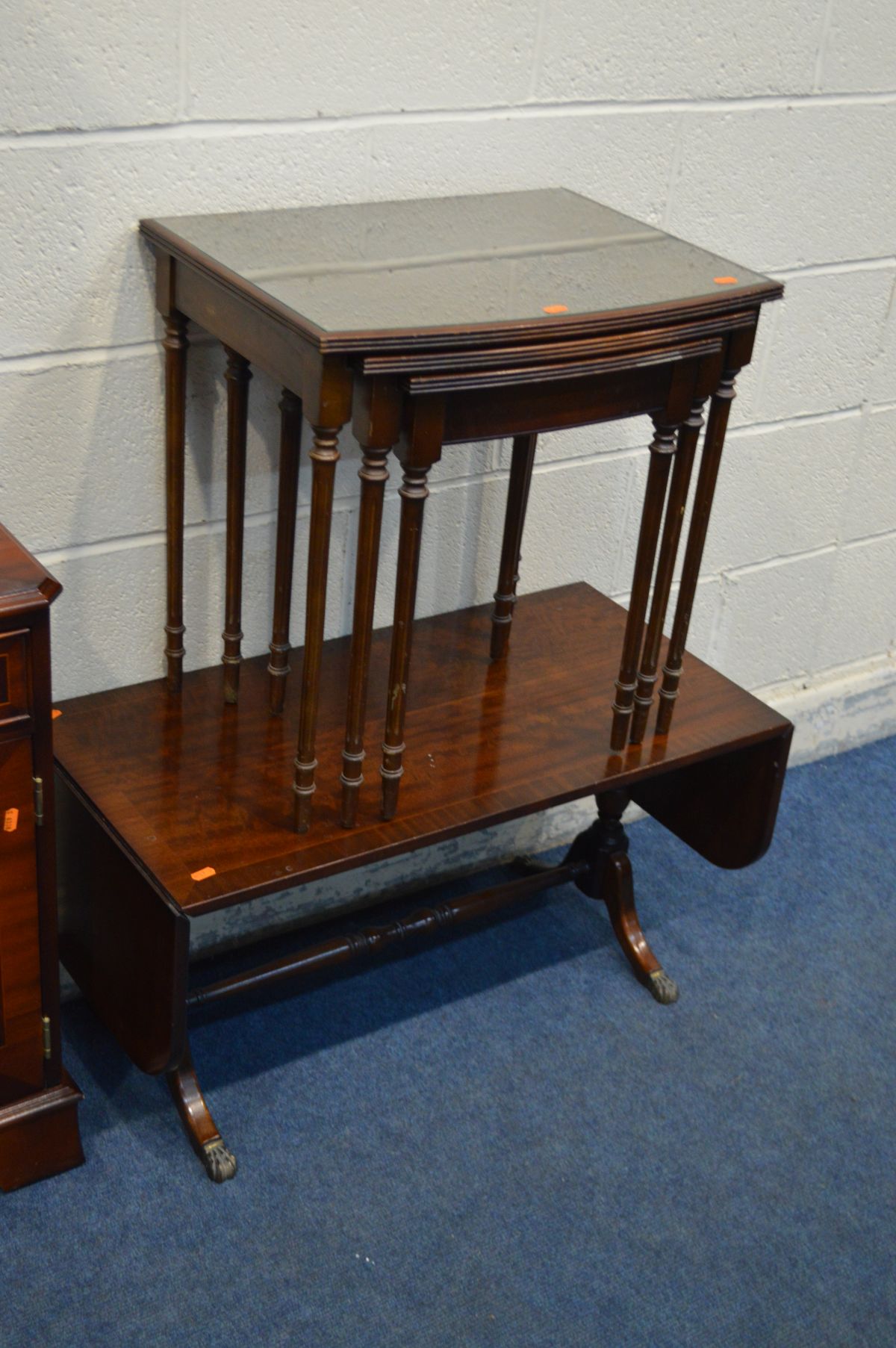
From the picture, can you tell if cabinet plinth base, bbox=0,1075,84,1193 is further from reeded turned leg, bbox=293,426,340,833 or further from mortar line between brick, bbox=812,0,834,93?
mortar line between brick, bbox=812,0,834,93

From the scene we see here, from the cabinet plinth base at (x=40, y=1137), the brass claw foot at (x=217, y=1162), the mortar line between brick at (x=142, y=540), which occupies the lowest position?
the brass claw foot at (x=217, y=1162)

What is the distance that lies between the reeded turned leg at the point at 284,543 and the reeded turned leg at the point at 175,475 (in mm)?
136

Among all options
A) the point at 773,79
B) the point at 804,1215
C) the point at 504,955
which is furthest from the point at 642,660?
the point at 773,79

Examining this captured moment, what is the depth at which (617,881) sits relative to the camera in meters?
2.54

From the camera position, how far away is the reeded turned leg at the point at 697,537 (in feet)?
6.31

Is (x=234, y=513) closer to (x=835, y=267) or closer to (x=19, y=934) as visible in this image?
(x=19, y=934)

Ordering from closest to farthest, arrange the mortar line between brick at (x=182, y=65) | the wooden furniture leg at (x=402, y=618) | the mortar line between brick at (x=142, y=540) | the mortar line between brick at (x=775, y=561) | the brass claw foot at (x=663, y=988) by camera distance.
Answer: the wooden furniture leg at (x=402, y=618), the mortar line between brick at (x=182, y=65), the mortar line between brick at (x=142, y=540), the brass claw foot at (x=663, y=988), the mortar line between brick at (x=775, y=561)

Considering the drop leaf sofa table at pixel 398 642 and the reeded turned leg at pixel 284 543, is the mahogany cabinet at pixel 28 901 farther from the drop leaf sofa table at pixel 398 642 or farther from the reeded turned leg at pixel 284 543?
the reeded turned leg at pixel 284 543

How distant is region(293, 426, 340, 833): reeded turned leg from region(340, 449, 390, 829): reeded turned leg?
0.13 ft

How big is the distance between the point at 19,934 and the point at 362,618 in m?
0.57

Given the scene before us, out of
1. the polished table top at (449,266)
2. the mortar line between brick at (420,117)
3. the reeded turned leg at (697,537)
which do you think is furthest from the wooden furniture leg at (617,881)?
the mortar line between brick at (420,117)

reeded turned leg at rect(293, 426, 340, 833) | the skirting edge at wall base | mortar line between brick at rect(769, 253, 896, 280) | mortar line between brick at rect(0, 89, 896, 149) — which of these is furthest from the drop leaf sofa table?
mortar line between brick at rect(769, 253, 896, 280)

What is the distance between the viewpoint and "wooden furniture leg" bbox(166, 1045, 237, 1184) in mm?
2039

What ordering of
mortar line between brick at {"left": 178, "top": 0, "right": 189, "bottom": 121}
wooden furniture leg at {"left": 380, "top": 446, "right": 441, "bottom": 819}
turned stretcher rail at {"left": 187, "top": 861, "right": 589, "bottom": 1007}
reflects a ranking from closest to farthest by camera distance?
→ wooden furniture leg at {"left": 380, "top": 446, "right": 441, "bottom": 819}
mortar line between brick at {"left": 178, "top": 0, "right": 189, "bottom": 121}
turned stretcher rail at {"left": 187, "top": 861, "right": 589, "bottom": 1007}
